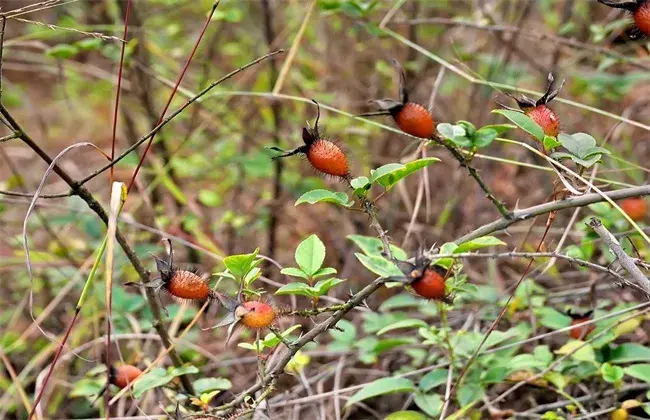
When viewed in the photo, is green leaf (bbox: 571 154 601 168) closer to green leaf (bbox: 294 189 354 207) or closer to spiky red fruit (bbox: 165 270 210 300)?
green leaf (bbox: 294 189 354 207)

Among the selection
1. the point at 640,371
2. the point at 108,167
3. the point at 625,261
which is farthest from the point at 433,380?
the point at 108,167

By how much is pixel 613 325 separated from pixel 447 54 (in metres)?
1.58

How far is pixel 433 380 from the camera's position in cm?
139

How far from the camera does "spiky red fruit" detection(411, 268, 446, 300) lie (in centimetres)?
92

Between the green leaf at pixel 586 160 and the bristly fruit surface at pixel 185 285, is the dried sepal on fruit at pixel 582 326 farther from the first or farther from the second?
the bristly fruit surface at pixel 185 285

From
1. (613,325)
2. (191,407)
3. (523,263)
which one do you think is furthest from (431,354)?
(523,263)

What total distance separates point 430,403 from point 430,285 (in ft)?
1.60

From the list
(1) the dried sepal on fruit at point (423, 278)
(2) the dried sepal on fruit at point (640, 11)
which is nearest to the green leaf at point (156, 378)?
(1) the dried sepal on fruit at point (423, 278)

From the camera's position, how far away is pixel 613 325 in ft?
4.42

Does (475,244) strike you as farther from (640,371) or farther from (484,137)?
(640,371)

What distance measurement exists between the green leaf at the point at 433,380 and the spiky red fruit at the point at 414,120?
58cm

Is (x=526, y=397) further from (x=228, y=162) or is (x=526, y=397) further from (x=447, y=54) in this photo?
(x=447, y=54)

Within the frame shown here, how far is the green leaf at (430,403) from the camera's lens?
132 centimetres

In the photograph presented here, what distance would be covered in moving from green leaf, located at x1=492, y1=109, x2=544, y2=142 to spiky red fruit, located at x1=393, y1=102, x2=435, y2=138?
100 mm
